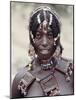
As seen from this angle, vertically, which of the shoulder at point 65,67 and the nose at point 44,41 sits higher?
the nose at point 44,41

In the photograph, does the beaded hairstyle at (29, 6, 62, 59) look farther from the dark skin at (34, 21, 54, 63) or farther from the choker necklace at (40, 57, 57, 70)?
the choker necklace at (40, 57, 57, 70)

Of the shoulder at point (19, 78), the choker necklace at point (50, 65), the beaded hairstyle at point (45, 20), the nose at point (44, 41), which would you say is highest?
the beaded hairstyle at point (45, 20)

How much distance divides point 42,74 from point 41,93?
6.9 inches

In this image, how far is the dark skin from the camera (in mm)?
2426

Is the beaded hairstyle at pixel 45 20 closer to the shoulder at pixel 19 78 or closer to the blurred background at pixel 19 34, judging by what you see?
the blurred background at pixel 19 34

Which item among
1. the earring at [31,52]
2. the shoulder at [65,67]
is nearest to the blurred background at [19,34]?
the earring at [31,52]

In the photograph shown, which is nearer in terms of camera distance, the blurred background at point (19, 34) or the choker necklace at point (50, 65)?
the blurred background at point (19, 34)

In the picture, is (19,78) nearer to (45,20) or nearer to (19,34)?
(19,34)

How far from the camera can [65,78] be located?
2506mm

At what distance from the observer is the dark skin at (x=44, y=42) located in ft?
7.96

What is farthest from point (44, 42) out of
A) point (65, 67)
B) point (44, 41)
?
point (65, 67)
